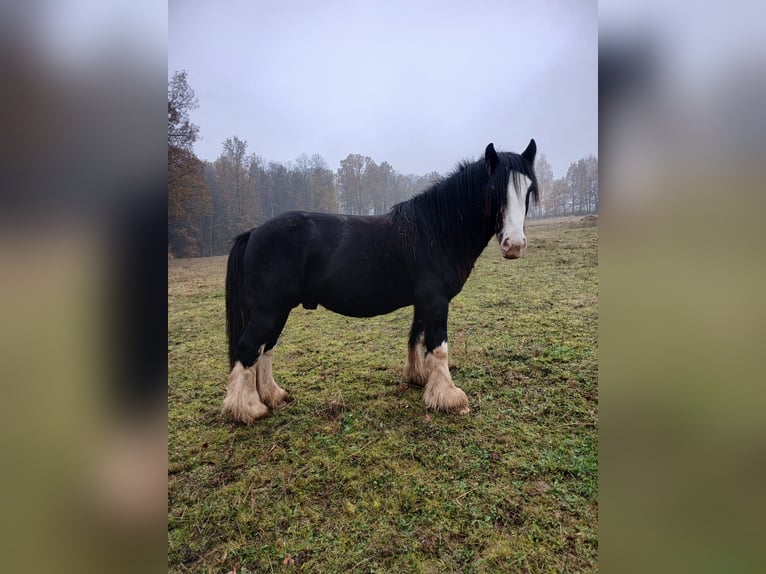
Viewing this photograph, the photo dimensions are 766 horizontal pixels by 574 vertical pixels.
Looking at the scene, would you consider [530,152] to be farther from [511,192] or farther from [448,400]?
[448,400]

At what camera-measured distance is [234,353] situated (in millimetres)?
2664

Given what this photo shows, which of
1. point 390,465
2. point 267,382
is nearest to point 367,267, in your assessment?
point 267,382

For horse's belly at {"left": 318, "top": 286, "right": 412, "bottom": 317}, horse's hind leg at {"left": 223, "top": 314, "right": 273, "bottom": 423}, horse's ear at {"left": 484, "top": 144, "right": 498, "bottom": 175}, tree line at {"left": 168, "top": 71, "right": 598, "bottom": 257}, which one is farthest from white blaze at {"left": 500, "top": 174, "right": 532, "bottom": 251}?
tree line at {"left": 168, "top": 71, "right": 598, "bottom": 257}

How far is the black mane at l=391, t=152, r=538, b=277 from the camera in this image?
8.99ft

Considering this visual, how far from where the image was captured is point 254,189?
242 inches

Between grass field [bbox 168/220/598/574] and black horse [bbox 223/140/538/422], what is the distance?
0.37 meters

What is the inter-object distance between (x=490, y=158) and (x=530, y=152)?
0.36m

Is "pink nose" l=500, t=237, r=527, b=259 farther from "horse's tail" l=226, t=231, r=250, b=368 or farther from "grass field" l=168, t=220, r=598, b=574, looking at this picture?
"horse's tail" l=226, t=231, r=250, b=368

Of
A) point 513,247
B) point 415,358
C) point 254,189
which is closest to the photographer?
point 513,247

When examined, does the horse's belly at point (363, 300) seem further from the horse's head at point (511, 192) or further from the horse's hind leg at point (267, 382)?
the horse's head at point (511, 192)

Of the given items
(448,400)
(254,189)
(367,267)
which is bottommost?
(448,400)

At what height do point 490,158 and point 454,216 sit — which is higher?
point 490,158
